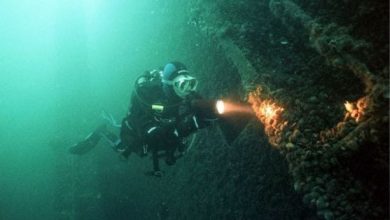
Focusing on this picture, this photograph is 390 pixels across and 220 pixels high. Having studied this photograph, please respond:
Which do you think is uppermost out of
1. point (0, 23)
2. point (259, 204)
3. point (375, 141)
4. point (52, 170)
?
point (375, 141)

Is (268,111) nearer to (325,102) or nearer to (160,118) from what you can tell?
(325,102)

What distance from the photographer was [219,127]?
506cm

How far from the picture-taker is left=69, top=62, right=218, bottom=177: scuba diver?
3783 millimetres

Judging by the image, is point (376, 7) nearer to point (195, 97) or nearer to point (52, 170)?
point (195, 97)

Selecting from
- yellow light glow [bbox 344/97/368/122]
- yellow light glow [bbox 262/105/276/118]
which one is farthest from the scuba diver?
yellow light glow [bbox 344/97/368/122]

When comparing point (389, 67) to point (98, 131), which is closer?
point (389, 67)

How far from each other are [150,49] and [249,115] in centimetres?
503

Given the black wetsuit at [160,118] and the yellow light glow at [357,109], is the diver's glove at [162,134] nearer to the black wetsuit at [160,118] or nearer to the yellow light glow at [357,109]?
the black wetsuit at [160,118]

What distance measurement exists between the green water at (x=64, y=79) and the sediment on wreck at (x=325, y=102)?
3197mm

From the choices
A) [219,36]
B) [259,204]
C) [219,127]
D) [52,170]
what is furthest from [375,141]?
[52,170]

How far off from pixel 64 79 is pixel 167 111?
8.83 meters

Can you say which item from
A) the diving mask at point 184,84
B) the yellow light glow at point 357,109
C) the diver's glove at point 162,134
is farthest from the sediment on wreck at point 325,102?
the diver's glove at point 162,134

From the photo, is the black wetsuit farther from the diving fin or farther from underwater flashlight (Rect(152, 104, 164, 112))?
the diving fin

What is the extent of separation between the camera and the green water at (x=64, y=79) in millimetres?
9086
